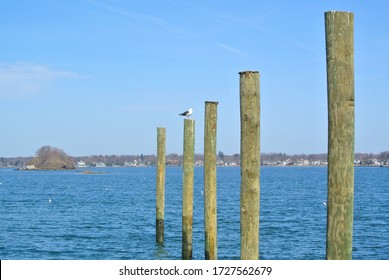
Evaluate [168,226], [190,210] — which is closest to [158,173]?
[190,210]

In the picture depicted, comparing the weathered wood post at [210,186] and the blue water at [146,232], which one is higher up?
the weathered wood post at [210,186]

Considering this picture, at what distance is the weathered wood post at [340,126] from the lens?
6871 millimetres

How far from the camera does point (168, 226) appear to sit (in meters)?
30.6

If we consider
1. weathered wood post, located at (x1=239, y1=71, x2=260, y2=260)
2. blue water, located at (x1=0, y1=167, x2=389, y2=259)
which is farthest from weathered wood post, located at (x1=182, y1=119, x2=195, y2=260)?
weathered wood post, located at (x1=239, y1=71, x2=260, y2=260)

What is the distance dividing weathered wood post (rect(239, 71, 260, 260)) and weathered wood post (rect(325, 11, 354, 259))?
8.87 feet

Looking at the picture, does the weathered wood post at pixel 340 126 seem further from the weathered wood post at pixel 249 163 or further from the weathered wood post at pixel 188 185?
the weathered wood post at pixel 188 185

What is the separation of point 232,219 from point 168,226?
17.1ft

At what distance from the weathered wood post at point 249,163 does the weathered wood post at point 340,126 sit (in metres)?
2.70

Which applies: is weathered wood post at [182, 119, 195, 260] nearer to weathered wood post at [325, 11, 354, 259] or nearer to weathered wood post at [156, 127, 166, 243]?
weathered wood post at [156, 127, 166, 243]

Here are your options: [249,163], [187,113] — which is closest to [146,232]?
[187,113]

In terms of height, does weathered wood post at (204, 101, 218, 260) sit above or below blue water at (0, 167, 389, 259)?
above

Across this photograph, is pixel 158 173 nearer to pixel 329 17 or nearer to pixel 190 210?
pixel 190 210

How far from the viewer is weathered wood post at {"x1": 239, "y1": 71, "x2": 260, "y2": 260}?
378 inches

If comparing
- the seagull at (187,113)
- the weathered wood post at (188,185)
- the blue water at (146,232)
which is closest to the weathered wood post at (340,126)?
the weathered wood post at (188,185)
